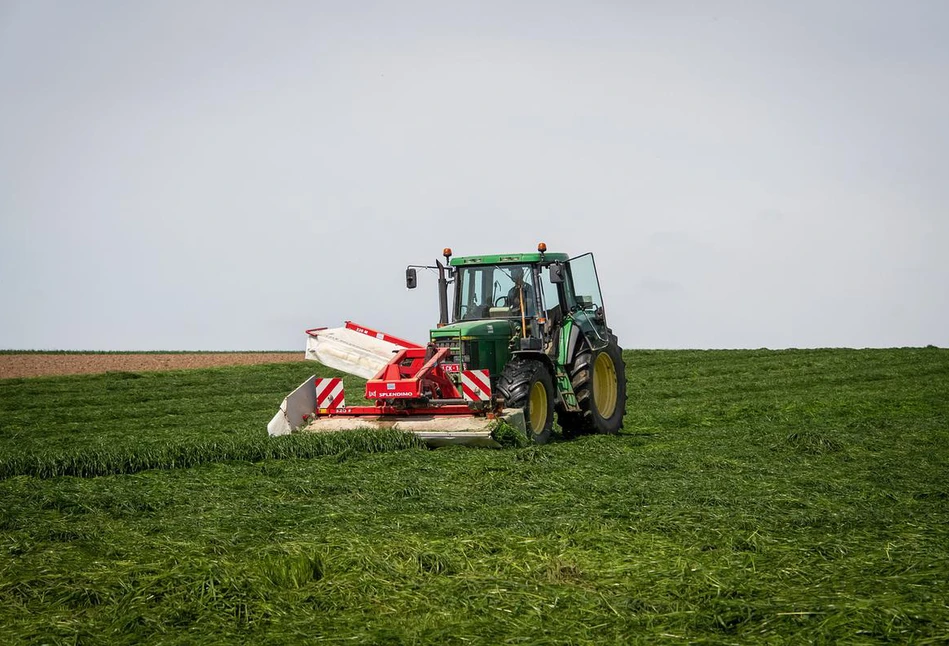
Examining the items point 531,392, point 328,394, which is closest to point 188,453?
point 328,394

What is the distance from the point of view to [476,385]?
12.0m

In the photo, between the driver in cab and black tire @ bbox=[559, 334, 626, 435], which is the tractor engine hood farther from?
black tire @ bbox=[559, 334, 626, 435]

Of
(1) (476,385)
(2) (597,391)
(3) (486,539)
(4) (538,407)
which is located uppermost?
(1) (476,385)

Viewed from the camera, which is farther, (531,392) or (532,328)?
(532,328)

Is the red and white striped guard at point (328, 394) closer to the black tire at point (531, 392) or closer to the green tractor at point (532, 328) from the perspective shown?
the green tractor at point (532, 328)

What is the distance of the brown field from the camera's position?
26906mm

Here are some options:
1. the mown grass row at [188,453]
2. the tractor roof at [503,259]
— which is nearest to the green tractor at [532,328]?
the tractor roof at [503,259]

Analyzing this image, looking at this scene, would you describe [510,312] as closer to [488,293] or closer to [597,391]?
[488,293]

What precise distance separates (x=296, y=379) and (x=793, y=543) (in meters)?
18.7

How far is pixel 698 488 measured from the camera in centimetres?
888

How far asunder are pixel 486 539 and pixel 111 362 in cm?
2469

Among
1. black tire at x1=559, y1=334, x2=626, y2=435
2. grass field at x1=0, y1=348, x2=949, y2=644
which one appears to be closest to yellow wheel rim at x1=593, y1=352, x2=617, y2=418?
black tire at x1=559, y1=334, x2=626, y2=435

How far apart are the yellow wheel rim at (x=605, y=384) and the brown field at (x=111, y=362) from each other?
15257mm

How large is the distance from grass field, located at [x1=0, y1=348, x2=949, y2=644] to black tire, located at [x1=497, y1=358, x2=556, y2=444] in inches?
17.8
